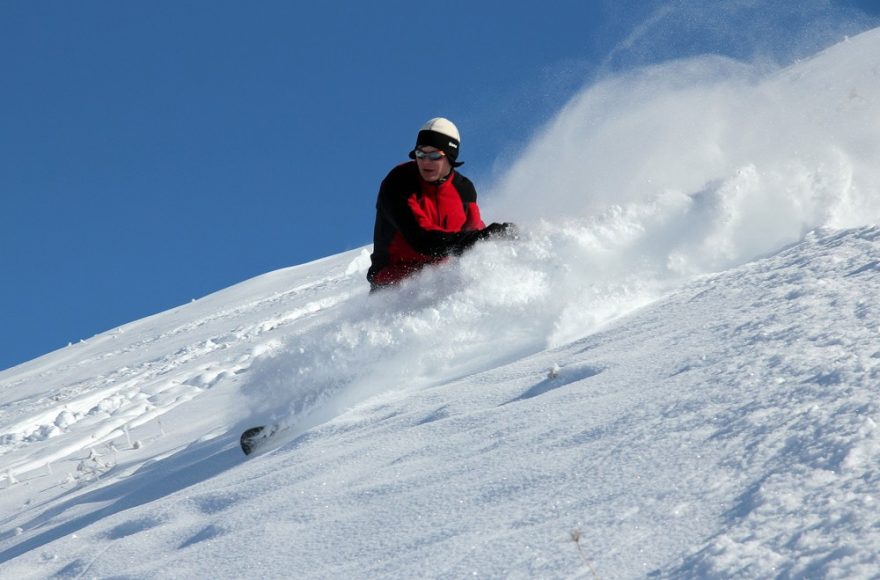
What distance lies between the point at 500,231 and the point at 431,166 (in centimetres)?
96

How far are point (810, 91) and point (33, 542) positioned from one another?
18.2 feet

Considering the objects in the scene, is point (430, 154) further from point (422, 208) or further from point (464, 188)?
point (464, 188)

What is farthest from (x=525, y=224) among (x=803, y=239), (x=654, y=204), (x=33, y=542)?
(x=33, y=542)

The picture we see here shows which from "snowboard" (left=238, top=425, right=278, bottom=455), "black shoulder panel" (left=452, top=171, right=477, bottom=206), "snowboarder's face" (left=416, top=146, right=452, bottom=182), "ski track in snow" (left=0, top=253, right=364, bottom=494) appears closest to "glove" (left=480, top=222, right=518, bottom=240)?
"snowboarder's face" (left=416, top=146, right=452, bottom=182)

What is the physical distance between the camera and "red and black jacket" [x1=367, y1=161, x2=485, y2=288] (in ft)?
18.5

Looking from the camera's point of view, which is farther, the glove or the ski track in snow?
the ski track in snow

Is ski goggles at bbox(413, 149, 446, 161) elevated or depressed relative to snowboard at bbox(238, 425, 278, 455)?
elevated

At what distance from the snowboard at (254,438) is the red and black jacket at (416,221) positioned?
1719mm

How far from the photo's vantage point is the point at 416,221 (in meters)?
5.78

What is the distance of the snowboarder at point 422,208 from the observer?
5.73m

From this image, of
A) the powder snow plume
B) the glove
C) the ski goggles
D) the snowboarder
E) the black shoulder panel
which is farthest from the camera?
the black shoulder panel

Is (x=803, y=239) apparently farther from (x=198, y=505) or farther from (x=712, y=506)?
(x=198, y=505)

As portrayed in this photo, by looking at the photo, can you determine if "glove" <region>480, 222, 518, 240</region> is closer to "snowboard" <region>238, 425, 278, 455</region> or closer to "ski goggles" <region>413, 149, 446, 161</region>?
"ski goggles" <region>413, 149, 446, 161</region>

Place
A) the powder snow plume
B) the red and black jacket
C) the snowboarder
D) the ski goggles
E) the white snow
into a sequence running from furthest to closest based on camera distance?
the ski goggles → the snowboarder → the red and black jacket → the powder snow plume → the white snow
